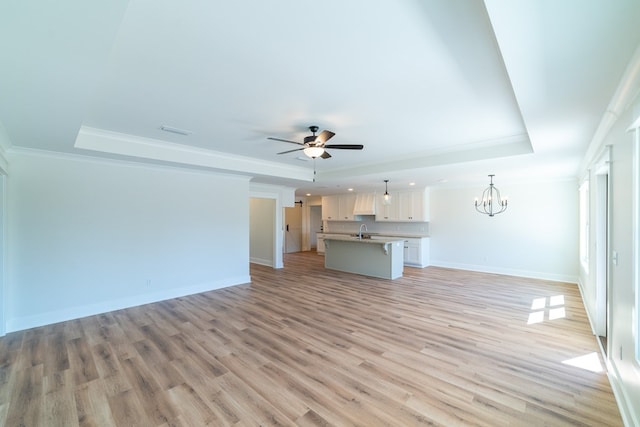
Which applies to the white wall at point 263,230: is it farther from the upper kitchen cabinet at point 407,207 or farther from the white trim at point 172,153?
the upper kitchen cabinet at point 407,207

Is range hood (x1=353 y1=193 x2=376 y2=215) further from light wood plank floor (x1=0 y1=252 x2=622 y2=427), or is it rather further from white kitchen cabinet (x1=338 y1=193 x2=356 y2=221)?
light wood plank floor (x1=0 y1=252 x2=622 y2=427)

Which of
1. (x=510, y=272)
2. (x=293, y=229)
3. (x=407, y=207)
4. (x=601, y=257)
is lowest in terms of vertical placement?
(x=510, y=272)

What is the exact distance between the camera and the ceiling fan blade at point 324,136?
10.3ft

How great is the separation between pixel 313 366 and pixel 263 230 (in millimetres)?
6170

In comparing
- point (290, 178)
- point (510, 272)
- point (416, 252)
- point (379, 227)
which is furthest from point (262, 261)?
point (510, 272)

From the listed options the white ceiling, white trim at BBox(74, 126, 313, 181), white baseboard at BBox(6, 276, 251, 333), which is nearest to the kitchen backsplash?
white trim at BBox(74, 126, 313, 181)

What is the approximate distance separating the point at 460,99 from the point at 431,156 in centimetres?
220

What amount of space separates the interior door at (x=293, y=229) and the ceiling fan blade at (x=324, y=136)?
8727 mm

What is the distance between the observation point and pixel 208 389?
2.38 m

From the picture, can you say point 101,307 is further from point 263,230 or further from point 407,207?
point 407,207

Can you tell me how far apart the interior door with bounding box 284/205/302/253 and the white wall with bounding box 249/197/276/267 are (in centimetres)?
290

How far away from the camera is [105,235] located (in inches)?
176

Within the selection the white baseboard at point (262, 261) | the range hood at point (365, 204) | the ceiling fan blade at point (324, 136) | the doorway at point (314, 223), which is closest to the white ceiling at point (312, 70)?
the ceiling fan blade at point (324, 136)

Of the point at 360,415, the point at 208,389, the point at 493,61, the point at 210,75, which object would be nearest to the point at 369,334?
the point at 360,415
